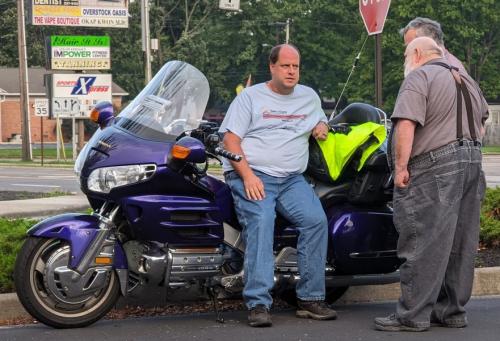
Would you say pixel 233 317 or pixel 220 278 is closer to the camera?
pixel 220 278

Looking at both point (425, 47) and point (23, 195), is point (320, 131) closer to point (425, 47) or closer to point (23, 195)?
point (425, 47)

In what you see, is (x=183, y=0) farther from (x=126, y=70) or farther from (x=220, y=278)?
(x=220, y=278)

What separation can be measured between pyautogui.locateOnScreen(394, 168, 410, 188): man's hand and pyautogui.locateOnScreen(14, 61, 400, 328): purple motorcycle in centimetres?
28

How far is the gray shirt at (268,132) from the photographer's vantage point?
5547 millimetres

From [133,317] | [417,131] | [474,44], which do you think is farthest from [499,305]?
[474,44]

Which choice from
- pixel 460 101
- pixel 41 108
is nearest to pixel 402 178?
pixel 460 101

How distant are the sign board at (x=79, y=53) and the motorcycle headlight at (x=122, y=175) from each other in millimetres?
37677

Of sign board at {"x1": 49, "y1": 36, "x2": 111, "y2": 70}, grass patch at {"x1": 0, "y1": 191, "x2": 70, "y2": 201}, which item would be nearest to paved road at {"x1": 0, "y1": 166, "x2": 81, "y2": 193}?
grass patch at {"x1": 0, "y1": 191, "x2": 70, "y2": 201}

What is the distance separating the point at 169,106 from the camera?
17.8ft

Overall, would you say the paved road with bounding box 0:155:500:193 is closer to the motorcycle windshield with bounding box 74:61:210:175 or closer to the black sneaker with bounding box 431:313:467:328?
the motorcycle windshield with bounding box 74:61:210:175

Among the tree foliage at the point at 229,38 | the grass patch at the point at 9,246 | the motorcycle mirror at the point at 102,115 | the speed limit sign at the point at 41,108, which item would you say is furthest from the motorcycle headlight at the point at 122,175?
the tree foliage at the point at 229,38

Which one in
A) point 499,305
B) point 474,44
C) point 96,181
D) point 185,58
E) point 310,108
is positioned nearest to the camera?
point 96,181

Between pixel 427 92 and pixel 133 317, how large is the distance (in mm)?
2363

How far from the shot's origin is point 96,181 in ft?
17.0
